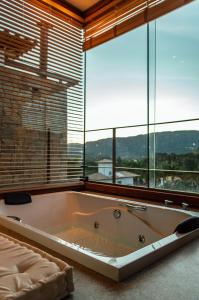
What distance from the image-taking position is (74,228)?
293cm

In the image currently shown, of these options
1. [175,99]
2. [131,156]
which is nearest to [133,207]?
[131,156]

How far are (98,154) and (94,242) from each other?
1574 millimetres

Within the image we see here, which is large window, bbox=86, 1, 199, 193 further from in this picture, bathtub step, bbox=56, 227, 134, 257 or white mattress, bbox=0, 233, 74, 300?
white mattress, bbox=0, 233, 74, 300

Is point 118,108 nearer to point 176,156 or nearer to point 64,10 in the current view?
point 176,156

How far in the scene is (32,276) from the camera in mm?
932

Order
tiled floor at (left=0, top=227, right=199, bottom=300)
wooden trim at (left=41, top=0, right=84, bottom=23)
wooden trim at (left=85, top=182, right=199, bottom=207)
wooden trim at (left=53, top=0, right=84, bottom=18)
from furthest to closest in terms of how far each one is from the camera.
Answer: wooden trim at (left=53, top=0, right=84, bottom=18)
wooden trim at (left=41, top=0, right=84, bottom=23)
wooden trim at (left=85, top=182, right=199, bottom=207)
tiled floor at (left=0, top=227, right=199, bottom=300)

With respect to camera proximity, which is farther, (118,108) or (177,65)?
(118,108)

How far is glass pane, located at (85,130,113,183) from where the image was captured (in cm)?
361

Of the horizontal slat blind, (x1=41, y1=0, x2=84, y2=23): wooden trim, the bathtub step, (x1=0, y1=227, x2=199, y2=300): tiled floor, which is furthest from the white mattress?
(x1=41, y1=0, x2=84, y2=23): wooden trim

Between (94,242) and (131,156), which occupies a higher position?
(131,156)

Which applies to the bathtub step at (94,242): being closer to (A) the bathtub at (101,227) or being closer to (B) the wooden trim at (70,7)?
(A) the bathtub at (101,227)

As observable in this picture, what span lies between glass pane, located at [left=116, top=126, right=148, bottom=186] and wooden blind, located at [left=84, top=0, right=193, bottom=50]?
135 cm

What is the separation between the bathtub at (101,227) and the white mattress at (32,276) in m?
0.26

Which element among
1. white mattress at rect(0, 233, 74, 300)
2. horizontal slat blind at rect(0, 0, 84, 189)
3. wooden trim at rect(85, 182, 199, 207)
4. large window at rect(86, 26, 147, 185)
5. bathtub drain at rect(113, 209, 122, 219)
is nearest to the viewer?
white mattress at rect(0, 233, 74, 300)
